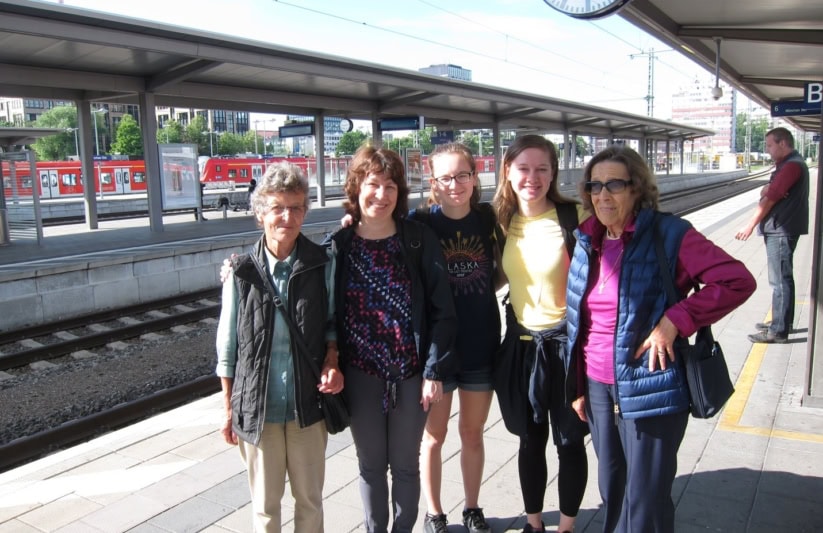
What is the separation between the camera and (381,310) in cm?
267

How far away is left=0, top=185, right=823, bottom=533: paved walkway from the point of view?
3256 millimetres

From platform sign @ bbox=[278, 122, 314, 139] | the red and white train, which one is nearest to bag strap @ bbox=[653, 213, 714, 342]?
platform sign @ bbox=[278, 122, 314, 139]

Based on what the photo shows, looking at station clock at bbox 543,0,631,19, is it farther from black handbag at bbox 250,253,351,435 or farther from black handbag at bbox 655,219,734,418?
black handbag at bbox 250,253,351,435

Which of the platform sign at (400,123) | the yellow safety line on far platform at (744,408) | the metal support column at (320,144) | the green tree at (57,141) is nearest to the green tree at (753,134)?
the green tree at (57,141)

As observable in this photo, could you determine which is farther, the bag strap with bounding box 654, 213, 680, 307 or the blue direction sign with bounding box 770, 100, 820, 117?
the blue direction sign with bounding box 770, 100, 820, 117

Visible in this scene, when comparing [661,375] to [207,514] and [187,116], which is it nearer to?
[207,514]

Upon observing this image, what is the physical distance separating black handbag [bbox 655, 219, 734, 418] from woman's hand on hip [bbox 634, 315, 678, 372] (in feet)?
0.23

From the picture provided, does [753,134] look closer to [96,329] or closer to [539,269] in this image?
[96,329]

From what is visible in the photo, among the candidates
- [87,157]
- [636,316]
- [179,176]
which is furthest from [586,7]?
[87,157]

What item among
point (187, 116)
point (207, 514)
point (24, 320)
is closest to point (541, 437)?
point (207, 514)

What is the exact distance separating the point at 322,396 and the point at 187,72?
12.9 m

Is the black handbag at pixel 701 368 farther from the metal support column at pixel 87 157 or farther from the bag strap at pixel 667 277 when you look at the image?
the metal support column at pixel 87 157

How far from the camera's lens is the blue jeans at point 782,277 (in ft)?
19.8

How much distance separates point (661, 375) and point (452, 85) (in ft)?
61.3
